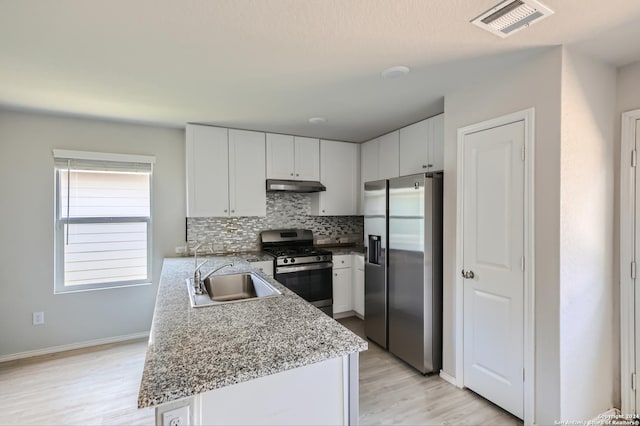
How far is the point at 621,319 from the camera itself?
201 cm

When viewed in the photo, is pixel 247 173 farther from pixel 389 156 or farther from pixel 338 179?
pixel 389 156

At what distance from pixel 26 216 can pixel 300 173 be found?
286 cm

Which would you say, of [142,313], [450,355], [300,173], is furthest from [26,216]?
[450,355]

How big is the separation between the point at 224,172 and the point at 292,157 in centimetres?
88

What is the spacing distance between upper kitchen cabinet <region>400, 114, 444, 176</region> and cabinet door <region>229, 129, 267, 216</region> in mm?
1689

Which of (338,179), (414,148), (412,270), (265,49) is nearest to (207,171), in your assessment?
(338,179)

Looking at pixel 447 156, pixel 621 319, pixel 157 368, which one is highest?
pixel 447 156

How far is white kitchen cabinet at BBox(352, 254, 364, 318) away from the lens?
375 centimetres

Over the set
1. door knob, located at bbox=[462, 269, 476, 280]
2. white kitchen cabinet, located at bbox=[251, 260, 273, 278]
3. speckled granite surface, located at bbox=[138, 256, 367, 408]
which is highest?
door knob, located at bbox=[462, 269, 476, 280]

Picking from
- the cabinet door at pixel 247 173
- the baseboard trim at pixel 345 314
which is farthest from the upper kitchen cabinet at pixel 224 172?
the baseboard trim at pixel 345 314

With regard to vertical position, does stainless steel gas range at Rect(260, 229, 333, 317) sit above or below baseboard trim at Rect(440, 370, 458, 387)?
above

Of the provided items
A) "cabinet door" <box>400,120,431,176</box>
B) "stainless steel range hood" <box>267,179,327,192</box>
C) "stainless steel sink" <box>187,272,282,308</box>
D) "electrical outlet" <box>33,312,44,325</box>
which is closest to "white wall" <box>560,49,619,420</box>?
"cabinet door" <box>400,120,431,176</box>

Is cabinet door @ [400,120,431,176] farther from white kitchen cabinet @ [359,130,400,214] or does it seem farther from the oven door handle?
the oven door handle

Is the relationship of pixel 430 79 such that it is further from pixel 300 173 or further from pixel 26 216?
pixel 26 216
